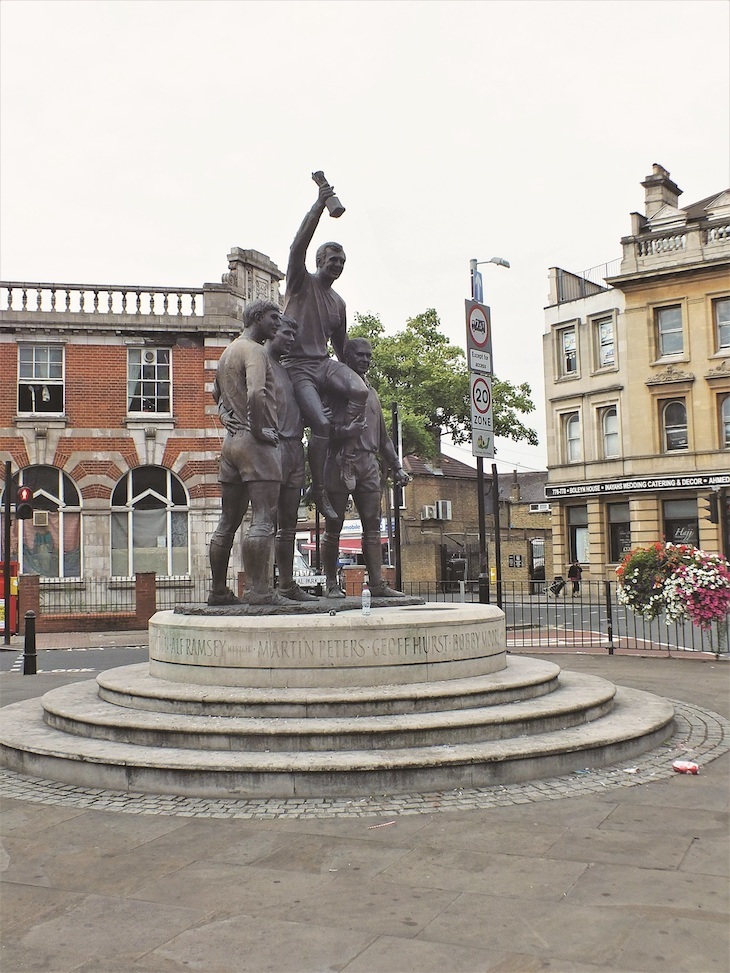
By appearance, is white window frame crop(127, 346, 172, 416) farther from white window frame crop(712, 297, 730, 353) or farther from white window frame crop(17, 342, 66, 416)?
white window frame crop(712, 297, 730, 353)

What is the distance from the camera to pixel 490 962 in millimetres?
3750

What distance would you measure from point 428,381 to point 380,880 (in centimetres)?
3977

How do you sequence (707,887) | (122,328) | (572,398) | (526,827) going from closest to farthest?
(707,887) → (526,827) → (122,328) → (572,398)

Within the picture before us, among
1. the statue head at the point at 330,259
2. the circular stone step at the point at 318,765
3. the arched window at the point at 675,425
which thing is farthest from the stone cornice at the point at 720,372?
the circular stone step at the point at 318,765

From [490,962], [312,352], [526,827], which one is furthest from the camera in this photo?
[312,352]

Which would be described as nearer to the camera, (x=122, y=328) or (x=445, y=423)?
(x=122, y=328)

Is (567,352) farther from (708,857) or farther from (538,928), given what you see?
(538,928)

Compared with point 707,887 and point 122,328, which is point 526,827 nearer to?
point 707,887

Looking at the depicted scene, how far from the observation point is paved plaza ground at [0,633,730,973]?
12.7 ft

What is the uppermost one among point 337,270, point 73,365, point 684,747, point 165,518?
point 73,365

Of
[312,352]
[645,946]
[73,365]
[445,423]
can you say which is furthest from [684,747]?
[445,423]

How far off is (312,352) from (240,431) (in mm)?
1542

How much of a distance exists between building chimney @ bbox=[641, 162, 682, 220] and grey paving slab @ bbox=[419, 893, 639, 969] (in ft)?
126

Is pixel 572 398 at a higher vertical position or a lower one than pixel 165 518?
higher
